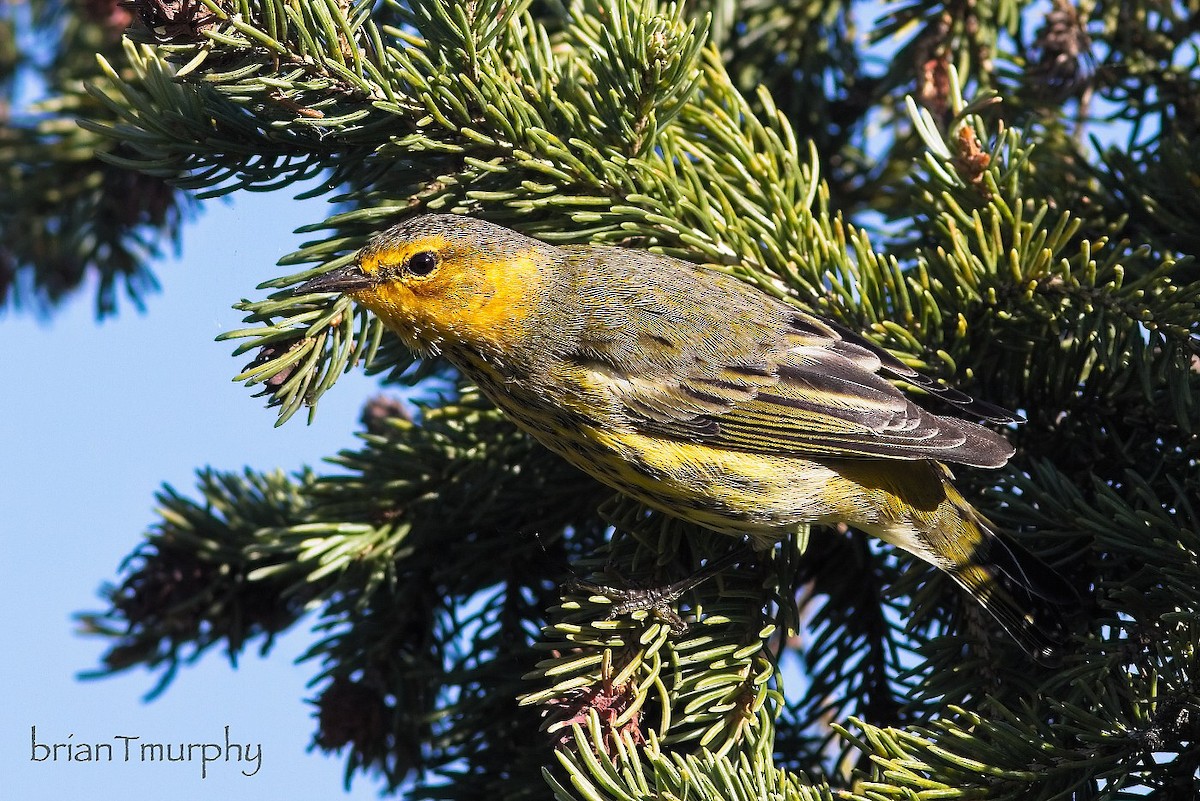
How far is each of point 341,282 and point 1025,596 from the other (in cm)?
140

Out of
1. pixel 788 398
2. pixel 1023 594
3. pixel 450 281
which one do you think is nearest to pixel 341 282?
pixel 450 281

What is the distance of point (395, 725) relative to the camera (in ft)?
8.09

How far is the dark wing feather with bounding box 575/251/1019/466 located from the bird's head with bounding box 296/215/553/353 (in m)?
0.21

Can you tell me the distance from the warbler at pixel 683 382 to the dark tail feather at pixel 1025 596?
0.28ft

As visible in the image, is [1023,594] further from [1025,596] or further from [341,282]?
[341,282]

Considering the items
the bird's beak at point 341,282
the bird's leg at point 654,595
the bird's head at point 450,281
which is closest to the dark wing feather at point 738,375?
the bird's head at point 450,281

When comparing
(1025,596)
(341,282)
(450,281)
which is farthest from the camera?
(450,281)

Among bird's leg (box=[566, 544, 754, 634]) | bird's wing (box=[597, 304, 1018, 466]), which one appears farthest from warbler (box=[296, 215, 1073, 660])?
bird's leg (box=[566, 544, 754, 634])

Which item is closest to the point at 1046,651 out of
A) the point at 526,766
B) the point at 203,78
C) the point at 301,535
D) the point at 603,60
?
the point at 526,766

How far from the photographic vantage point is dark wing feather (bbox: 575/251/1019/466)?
246cm

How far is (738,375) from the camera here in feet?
8.57

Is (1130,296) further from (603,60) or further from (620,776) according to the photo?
(620,776)

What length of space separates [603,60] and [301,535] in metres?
1.19

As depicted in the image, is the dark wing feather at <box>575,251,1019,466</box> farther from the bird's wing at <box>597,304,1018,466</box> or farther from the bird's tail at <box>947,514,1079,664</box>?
the bird's tail at <box>947,514,1079,664</box>
